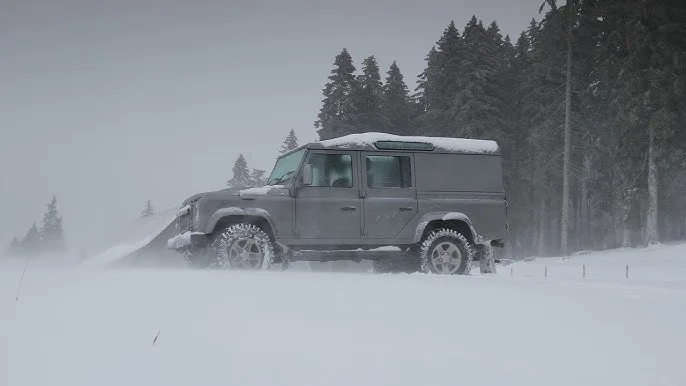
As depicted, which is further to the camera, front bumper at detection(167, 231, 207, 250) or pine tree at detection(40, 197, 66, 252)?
pine tree at detection(40, 197, 66, 252)

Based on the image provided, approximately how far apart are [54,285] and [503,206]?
7189mm

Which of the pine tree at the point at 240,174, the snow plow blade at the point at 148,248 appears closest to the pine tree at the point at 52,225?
the pine tree at the point at 240,174

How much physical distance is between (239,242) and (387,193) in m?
2.59

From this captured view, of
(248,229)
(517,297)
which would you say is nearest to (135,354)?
(517,297)

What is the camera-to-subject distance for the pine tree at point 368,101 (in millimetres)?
34094

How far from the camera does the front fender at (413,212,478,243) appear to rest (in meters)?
8.65

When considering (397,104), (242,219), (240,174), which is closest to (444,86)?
(397,104)

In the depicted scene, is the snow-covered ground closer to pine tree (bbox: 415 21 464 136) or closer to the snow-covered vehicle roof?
the snow-covered vehicle roof

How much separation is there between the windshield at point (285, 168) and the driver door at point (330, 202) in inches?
A: 11.6

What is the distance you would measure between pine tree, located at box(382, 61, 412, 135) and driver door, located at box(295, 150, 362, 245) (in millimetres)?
29364

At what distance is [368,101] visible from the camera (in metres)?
35.8

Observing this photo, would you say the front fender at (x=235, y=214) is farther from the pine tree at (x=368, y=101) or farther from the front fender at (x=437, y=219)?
→ the pine tree at (x=368, y=101)

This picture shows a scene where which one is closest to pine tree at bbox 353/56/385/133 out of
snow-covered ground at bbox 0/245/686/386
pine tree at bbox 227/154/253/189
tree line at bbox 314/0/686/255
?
tree line at bbox 314/0/686/255

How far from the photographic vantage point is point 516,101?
38938mm
